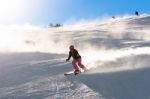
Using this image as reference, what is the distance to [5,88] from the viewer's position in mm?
13891

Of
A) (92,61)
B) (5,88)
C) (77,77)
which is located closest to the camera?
(5,88)

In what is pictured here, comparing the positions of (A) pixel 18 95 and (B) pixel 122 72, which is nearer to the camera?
(A) pixel 18 95

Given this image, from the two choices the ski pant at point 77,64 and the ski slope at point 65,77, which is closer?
the ski slope at point 65,77

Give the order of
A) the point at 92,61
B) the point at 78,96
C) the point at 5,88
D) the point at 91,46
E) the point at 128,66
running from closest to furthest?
the point at 78,96 < the point at 5,88 < the point at 128,66 < the point at 92,61 < the point at 91,46

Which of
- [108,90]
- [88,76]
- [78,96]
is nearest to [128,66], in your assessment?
[88,76]

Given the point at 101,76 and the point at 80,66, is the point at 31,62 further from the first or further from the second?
the point at 101,76

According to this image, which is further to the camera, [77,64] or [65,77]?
[77,64]

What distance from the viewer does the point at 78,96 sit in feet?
40.2

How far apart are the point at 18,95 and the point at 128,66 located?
5.50 metres

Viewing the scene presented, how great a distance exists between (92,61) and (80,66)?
1.68 metres

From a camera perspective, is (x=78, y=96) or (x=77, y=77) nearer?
(x=78, y=96)

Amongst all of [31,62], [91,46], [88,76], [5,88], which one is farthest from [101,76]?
[91,46]

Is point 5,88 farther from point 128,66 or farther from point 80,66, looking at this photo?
point 128,66

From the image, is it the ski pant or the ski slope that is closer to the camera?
the ski slope
